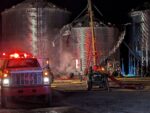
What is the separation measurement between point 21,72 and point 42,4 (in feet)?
70.1

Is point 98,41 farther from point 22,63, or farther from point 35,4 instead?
point 22,63

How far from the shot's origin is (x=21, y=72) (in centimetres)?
1747

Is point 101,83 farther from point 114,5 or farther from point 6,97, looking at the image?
point 114,5

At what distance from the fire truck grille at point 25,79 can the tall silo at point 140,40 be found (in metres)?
21.9

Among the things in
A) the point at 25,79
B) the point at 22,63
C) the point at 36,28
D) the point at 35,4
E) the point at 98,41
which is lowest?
the point at 25,79

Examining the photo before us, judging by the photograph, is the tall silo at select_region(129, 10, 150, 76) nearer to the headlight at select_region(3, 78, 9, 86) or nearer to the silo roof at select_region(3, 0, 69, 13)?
the silo roof at select_region(3, 0, 69, 13)

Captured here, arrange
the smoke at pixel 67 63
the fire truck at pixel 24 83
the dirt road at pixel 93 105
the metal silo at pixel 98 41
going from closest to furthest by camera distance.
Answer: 1. the dirt road at pixel 93 105
2. the fire truck at pixel 24 83
3. the metal silo at pixel 98 41
4. the smoke at pixel 67 63

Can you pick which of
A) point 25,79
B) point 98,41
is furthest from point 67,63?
point 25,79

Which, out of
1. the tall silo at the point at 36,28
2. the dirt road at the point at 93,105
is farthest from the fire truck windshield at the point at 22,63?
the tall silo at the point at 36,28

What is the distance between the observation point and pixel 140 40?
39062mm

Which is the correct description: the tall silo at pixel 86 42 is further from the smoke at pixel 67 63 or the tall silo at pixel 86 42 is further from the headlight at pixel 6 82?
the headlight at pixel 6 82

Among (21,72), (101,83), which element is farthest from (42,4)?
(21,72)

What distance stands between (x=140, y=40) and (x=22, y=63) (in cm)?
2171

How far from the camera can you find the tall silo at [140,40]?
38625 mm
